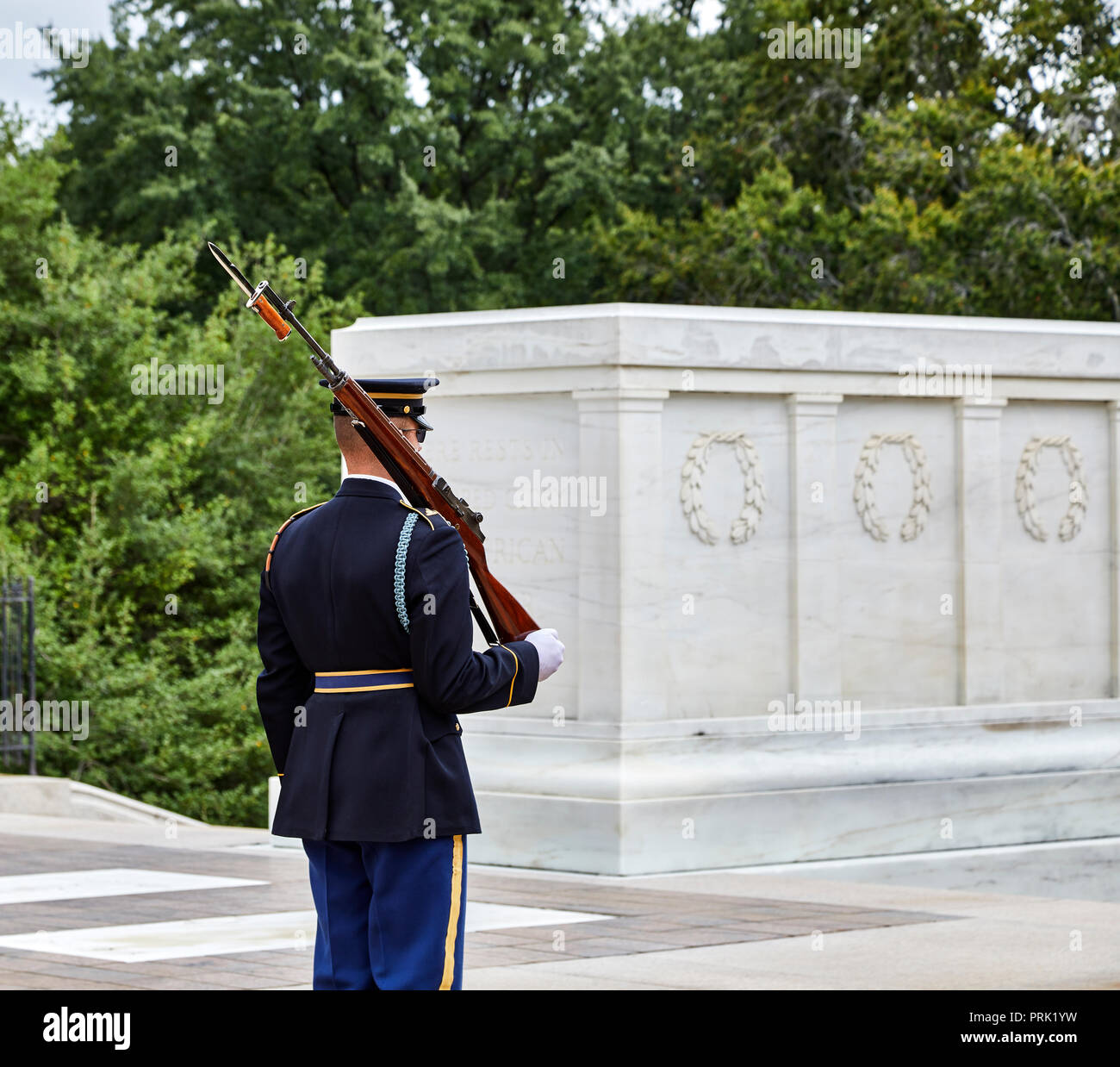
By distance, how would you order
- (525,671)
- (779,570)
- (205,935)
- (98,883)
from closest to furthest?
(525,671) < (205,935) < (98,883) < (779,570)

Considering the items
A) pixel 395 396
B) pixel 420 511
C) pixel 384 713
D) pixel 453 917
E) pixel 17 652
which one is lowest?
pixel 453 917

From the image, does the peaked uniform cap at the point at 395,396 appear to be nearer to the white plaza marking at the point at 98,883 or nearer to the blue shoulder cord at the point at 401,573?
the blue shoulder cord at the point at 401,573

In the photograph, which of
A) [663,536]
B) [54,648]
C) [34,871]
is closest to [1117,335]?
[663,536]

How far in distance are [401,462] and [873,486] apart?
254 inches

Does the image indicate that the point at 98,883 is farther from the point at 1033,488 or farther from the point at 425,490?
the point at 1033,488

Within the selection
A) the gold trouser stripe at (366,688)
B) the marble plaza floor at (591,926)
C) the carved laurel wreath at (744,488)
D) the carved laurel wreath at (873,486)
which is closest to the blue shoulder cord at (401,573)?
→ the gold trouser stripe at (366,688)

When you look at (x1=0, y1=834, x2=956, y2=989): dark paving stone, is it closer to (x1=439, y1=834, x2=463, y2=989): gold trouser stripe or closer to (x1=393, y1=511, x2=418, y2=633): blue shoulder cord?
(x1=439, y1=834, x2=463, y2=989): gold trouser stripe

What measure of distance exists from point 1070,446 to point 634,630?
311 centimetres

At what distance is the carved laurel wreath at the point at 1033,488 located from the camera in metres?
11.4

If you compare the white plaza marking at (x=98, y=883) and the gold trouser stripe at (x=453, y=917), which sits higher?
the gold trouser stripe at (x=453, y=917)

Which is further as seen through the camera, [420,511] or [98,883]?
[98,883]

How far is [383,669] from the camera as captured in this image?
462 cm

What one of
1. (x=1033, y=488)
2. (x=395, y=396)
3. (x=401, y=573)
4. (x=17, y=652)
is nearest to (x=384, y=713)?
(x=401, y=573)

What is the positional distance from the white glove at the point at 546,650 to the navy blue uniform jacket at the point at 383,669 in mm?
33
